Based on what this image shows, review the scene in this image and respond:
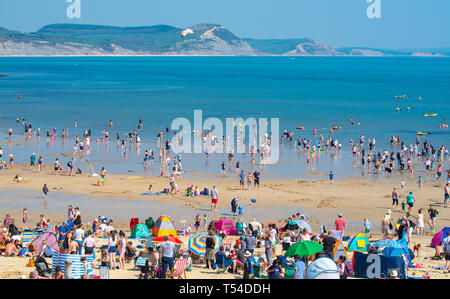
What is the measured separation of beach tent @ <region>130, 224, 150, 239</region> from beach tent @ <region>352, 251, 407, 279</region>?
8236 millimetres

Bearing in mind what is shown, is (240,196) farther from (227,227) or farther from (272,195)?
(227,227)

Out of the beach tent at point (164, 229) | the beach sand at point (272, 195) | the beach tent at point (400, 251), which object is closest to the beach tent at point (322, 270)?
the beach tent at point (400, 251)

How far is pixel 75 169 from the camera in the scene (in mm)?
39156

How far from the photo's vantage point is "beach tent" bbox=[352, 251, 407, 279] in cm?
1661

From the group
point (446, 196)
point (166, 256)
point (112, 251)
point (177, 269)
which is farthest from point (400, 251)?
point (446, 196)

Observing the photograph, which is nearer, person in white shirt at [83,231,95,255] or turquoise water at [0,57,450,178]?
person in white shirt at [83,231,95,255]

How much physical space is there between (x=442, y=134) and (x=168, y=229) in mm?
46916

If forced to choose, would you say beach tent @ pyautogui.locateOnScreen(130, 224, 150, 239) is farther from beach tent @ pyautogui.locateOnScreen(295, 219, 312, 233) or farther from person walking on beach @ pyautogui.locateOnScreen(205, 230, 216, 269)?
beach tent @ pyautogui.locateOnScreen(295, 219, 312, 233)

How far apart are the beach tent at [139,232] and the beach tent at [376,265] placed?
8.24m

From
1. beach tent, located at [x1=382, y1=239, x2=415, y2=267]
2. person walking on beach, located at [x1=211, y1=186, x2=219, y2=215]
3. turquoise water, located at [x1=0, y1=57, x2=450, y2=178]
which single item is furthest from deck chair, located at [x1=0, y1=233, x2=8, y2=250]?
turquoise water, located at [x1=0, y1=57, x2=450, y2=178]

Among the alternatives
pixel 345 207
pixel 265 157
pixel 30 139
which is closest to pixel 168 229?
pixel 345 207

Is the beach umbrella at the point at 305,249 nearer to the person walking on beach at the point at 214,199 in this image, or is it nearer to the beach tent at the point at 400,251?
the beach tent at the point at 400,251

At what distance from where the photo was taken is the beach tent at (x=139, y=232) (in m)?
22.2
